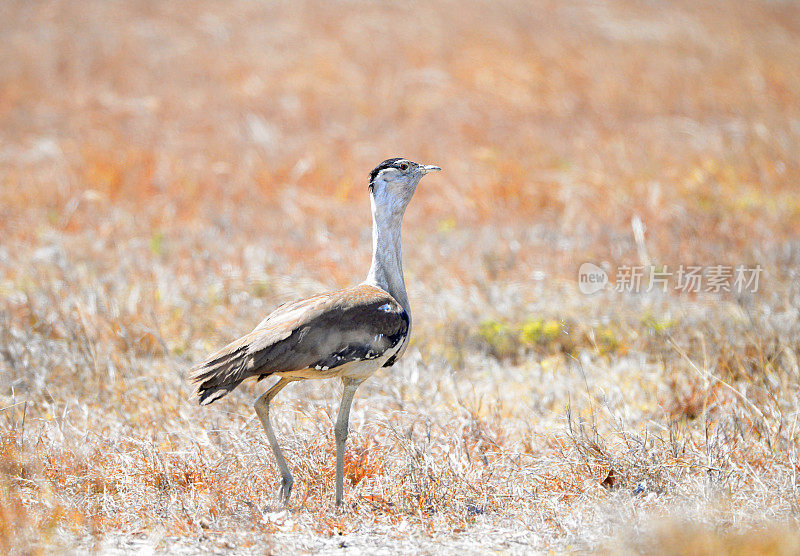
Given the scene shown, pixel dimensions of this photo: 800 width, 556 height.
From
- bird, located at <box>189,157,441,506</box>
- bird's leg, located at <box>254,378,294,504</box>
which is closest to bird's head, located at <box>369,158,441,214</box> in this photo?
bird, located at <box>189,157,441,506</box>

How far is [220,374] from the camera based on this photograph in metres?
3.62

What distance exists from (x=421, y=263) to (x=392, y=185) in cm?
382

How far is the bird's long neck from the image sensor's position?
4090 mm

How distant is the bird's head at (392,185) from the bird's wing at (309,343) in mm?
565

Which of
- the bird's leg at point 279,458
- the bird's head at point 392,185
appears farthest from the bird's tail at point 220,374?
the bird's head at point 392,185

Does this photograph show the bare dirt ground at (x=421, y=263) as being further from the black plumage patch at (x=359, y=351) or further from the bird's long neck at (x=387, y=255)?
the bird's long neck at (x=387, y=255)

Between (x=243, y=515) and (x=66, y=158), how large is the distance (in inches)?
388

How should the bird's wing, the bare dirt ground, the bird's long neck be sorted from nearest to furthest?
the bird's wing
the bare dirt ground
the bird's long neck

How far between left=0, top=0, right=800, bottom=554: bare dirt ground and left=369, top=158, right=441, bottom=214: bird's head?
112 centimetres

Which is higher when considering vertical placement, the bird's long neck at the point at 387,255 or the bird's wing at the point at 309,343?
the bird's long neck at the point at 387,255

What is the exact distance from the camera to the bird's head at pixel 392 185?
412 cm

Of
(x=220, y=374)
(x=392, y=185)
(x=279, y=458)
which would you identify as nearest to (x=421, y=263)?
(x=392, y=185)

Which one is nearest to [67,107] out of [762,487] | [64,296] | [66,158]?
[66,158]

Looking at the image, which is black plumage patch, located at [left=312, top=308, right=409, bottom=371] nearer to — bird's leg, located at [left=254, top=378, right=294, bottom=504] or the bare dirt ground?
bird's leg, located at [left=254, top=378, right=294, bottom=504]
